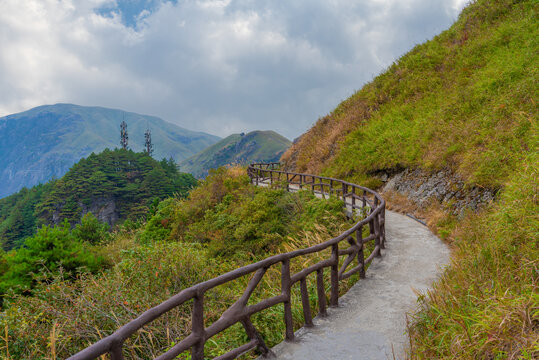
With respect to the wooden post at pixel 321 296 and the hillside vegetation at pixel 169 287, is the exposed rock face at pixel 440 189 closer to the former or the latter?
the hillside vegetation at pixel 169 287

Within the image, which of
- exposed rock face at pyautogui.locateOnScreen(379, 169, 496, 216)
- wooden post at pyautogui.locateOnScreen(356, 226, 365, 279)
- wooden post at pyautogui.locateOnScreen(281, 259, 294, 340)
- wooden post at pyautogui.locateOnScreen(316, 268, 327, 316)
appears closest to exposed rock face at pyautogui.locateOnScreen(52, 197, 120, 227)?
exposed rock face at pyautogui.locateOnScreen(379, 169, 496, 216)

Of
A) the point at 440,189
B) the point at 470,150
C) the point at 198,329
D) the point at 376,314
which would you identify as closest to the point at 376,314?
the point at 376,314

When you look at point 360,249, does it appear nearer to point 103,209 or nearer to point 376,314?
Result: point 376,314

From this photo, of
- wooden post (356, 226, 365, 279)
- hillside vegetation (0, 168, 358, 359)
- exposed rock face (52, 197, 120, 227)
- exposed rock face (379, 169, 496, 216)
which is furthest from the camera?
exposed rock face (52, 197, 120, 227)

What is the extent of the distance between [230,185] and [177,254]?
11.7 metres

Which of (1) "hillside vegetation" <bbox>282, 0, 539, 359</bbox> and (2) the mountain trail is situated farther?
(2) the mountain trail

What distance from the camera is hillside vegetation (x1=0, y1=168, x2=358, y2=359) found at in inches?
217

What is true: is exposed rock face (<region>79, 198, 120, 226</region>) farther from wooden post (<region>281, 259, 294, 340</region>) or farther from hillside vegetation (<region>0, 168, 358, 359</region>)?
wooden post (<region>281, 259, 294, 340</region>)

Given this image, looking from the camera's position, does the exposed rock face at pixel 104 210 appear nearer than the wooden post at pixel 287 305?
No

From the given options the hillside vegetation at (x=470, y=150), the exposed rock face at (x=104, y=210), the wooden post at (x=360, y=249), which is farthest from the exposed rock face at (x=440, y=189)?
the exposed rock face at (x=104, y=210)

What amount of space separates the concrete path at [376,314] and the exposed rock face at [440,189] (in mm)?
2386

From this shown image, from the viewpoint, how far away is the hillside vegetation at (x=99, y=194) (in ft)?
253

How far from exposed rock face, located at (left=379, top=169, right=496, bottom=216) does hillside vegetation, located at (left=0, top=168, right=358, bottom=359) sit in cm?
332

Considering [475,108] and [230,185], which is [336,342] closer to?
[475,108]
